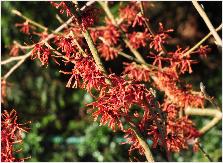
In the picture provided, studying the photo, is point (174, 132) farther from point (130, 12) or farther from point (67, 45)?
point (130, 12)

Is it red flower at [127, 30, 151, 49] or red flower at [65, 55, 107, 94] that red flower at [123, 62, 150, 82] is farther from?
red flower at [65, 55, 107, 94]

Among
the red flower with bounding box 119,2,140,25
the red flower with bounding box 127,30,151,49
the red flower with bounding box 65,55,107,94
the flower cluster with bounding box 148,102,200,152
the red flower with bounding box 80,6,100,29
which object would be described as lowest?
the flower cluster with bounding box 148,102,200,152

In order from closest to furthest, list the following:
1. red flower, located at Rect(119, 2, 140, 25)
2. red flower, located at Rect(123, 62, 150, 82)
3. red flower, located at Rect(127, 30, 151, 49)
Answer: red flower, located at Rect(123, 62, 150, 82), red flower, located at Rect(127, 30, 151, 49), red flower, located at Rect(119, 2, 140, 25)

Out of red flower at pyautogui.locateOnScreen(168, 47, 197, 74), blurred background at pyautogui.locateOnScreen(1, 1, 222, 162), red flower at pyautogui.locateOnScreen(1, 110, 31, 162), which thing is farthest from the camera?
blurred background at pyautogui.locateOnScreen(1, 1, 222, 162)

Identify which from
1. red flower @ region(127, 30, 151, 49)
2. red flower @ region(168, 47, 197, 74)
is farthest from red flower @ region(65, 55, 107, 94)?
red flower @ region(127, 30, 151, 49)

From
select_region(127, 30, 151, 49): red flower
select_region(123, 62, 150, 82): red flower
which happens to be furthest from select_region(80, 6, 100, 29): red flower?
select_region(127, 30, 151, 49): red flower

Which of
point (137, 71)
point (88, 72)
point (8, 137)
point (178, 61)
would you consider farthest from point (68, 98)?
point (88, 72)

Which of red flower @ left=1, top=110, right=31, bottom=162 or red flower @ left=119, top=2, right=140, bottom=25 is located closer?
red flower @ left=1, top=110, right=31, bottom=162

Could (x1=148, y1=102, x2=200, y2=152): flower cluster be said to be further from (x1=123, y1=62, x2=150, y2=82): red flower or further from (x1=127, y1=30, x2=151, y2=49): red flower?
(x1=127, y1=30, x2=151, y2=49): red flower

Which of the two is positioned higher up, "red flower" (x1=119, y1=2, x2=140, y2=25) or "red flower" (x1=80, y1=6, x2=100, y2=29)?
"red flower" (x1=119, y1=2, x2=140, y2=25)
